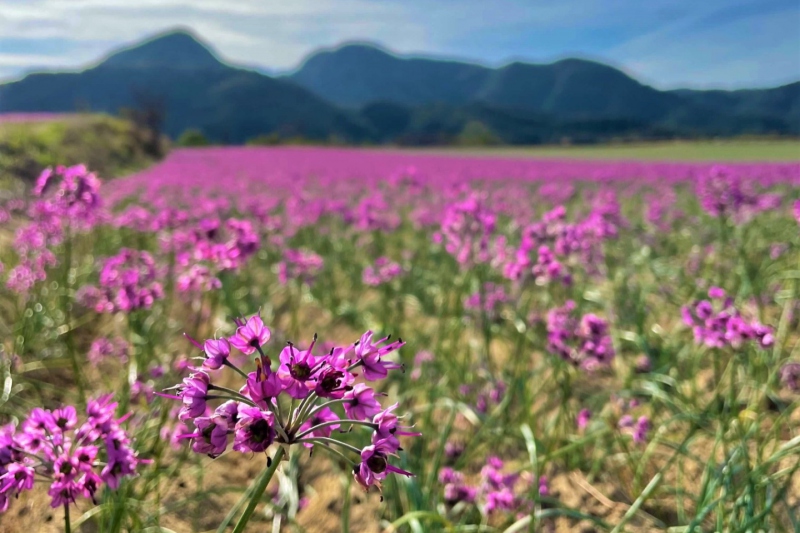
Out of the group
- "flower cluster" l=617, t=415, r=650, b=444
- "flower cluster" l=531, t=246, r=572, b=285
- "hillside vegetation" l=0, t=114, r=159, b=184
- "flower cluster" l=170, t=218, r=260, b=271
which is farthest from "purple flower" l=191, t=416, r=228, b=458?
"hillside vegetation" l=0, t=114, r=159, b=184

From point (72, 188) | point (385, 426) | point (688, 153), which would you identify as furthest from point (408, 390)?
point (688, 153)

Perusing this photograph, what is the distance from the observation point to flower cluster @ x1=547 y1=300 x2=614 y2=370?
2.86 meters

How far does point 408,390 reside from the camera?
3.72 m

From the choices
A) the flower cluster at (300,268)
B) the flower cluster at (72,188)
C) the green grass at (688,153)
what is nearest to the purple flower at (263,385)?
the flower cluster at (72,188)

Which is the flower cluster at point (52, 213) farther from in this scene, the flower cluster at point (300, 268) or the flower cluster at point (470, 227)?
the flower cluster at point (470, 227)

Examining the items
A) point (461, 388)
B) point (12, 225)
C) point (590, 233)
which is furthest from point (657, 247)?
point (12, 225)

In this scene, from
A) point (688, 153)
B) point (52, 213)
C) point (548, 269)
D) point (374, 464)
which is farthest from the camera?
point (688, 153)

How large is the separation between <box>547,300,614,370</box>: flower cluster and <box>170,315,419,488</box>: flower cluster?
6.29 ft

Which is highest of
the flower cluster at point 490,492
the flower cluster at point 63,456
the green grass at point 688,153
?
the green grass at point 688,153

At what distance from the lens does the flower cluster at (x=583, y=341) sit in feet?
9.37

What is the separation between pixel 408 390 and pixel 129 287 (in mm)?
1935

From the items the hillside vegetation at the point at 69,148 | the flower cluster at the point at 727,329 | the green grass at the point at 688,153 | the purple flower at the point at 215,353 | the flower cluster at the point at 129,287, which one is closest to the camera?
the purple flower at the point at 215,353

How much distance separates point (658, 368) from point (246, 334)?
11.6ft

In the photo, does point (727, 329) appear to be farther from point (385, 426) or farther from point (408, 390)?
point (385, 426)
